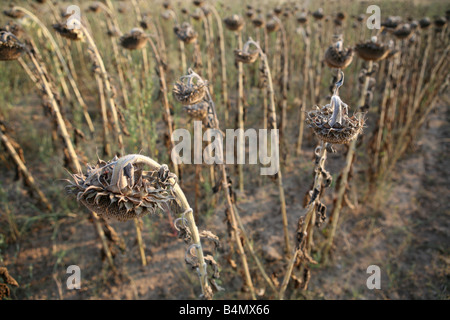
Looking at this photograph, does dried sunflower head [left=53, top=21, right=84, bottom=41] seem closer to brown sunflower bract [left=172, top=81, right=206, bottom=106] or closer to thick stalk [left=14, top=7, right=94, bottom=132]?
thick stalk [left=14, top=7, right=94, bottom=132]

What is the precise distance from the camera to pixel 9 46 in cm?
194

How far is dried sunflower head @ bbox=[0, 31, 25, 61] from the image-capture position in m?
1.89

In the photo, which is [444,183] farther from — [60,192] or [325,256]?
[60,192]

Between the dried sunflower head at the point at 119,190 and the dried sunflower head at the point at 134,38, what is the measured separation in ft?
6.27

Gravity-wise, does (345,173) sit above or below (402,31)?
below

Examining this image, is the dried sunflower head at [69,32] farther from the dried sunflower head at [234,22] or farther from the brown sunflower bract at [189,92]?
the dried sunflower head at [234,22]

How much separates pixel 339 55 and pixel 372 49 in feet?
1.37

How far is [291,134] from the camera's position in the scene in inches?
199

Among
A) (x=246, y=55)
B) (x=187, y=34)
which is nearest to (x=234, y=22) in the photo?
(x=187, y=34)

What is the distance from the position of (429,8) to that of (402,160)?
6407 millimetres

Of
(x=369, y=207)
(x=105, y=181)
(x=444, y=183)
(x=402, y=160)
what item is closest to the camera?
(x=105, y=181)

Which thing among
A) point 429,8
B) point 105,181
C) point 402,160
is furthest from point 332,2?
point 105,181

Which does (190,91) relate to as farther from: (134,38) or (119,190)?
(134,38)

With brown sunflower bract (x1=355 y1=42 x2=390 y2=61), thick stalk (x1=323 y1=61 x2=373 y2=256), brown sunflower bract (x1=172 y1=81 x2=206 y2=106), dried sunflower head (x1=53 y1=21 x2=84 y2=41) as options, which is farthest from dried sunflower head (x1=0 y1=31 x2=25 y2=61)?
thick stalk (x1=323 y1=61 x2=373 y2=256)
